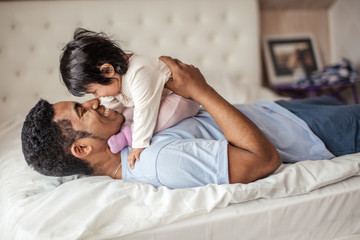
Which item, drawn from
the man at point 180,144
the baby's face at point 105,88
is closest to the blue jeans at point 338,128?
the man at point 180,144

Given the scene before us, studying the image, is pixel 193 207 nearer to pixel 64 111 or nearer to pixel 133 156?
pixel 133 156

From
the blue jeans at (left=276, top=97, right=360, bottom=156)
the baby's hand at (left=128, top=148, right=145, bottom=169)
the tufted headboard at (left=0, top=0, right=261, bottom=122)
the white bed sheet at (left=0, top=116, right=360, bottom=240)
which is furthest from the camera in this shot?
the tufted headboard at (left=0, top=0, right=261, bottom=122)

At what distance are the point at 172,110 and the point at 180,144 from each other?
0.19 m

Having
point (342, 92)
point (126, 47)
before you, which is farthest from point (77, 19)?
point (342, 92)

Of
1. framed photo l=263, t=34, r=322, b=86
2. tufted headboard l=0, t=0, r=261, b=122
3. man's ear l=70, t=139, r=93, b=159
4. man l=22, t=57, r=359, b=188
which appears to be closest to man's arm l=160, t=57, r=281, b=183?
man l=22, t=57, r=359, b=188

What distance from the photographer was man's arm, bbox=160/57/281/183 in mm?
928

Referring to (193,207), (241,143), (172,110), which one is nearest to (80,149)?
(172,110)

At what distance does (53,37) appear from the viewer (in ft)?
7.39

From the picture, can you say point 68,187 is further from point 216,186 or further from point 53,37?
point 53,37

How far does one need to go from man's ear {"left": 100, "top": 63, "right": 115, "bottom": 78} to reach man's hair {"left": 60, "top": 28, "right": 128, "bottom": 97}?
0.01 m

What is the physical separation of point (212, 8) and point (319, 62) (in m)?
1.50

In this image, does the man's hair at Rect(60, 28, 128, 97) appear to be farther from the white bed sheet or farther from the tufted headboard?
the tufted headboard

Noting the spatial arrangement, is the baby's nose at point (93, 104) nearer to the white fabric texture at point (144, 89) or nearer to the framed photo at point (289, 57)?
the white fabric texture at point (144, 89)

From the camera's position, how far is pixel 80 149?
1058 mm
